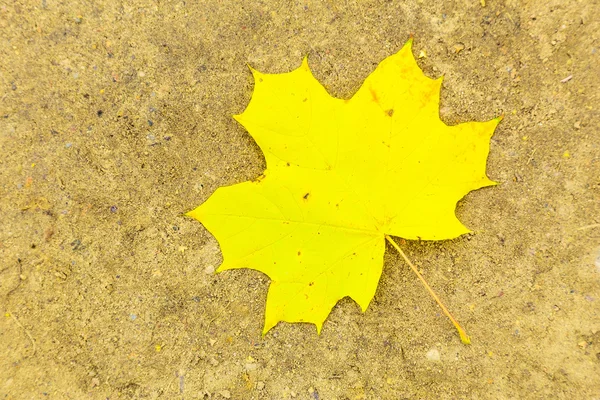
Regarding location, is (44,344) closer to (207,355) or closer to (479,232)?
(207,355)

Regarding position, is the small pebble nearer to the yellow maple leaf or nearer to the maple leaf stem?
the maple leaf stem

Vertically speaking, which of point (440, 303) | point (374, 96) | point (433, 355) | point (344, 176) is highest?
point (374, 96)

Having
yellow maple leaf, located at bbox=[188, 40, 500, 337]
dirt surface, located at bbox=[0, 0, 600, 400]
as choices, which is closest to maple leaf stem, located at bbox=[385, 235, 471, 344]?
dirt surface, located at bbox=[0, 0, 600, 400]

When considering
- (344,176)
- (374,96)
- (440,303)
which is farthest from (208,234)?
(440,303)

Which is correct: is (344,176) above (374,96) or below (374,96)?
below

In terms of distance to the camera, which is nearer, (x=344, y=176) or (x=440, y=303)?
(x=344, y=176)

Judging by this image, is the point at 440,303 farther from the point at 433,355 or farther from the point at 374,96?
the point at 374,96

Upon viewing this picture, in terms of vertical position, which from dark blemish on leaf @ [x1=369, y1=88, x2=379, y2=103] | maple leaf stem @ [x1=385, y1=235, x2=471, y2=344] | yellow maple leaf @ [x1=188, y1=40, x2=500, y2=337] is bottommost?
maple leaf stem @ [x1=385, y1=235, x2=471, y2=344]

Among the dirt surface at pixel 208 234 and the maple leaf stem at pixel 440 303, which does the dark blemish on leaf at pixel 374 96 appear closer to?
the dirt surface at pixel 208 234

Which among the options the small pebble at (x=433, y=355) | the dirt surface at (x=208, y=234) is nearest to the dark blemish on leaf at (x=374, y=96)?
the dirt surface at (x=208, y=234)
